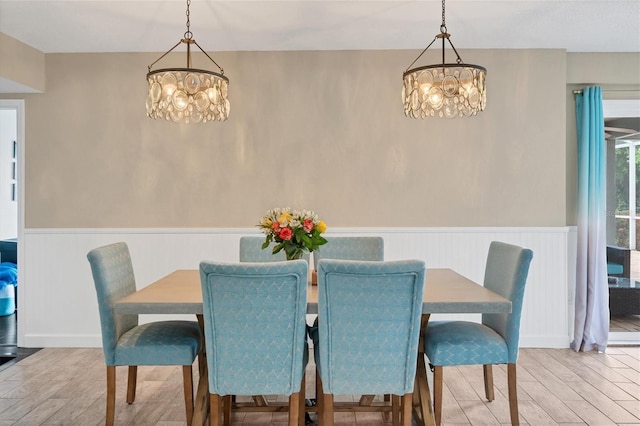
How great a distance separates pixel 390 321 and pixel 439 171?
2370 mm

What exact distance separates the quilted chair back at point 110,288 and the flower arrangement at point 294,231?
34.4 inches

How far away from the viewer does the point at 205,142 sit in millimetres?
4289

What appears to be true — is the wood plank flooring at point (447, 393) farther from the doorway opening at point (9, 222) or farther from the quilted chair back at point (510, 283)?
the doorway opening at point (9, 222)

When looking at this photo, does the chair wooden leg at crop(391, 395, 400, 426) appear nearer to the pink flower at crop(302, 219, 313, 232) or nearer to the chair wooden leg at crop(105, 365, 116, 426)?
the pink flower at crop(302, 219, 313, 232)

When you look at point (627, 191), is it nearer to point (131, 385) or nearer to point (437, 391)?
point (437, 391)

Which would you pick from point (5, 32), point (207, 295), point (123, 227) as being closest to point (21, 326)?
point (123, 227)

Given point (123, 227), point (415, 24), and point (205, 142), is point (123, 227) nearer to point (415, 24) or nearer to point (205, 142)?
point (205, 142)

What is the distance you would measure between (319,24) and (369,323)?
2404mm

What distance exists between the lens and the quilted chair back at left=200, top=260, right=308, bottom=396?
6.86 ft

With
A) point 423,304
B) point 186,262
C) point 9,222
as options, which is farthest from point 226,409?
point 9,222

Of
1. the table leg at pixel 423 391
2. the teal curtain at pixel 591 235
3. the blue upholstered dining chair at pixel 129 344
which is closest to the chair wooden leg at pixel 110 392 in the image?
the blue upholstered dining chair at pixel 129 344

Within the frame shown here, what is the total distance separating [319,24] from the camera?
3.66 metres

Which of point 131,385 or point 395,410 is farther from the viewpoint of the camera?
point 131,385

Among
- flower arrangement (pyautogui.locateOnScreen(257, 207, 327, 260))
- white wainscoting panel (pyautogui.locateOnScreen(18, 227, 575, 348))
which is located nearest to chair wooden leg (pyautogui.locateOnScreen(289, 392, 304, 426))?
flower arrangement (pyautogui.locateOnScreen(257, 207, 327, 260))
